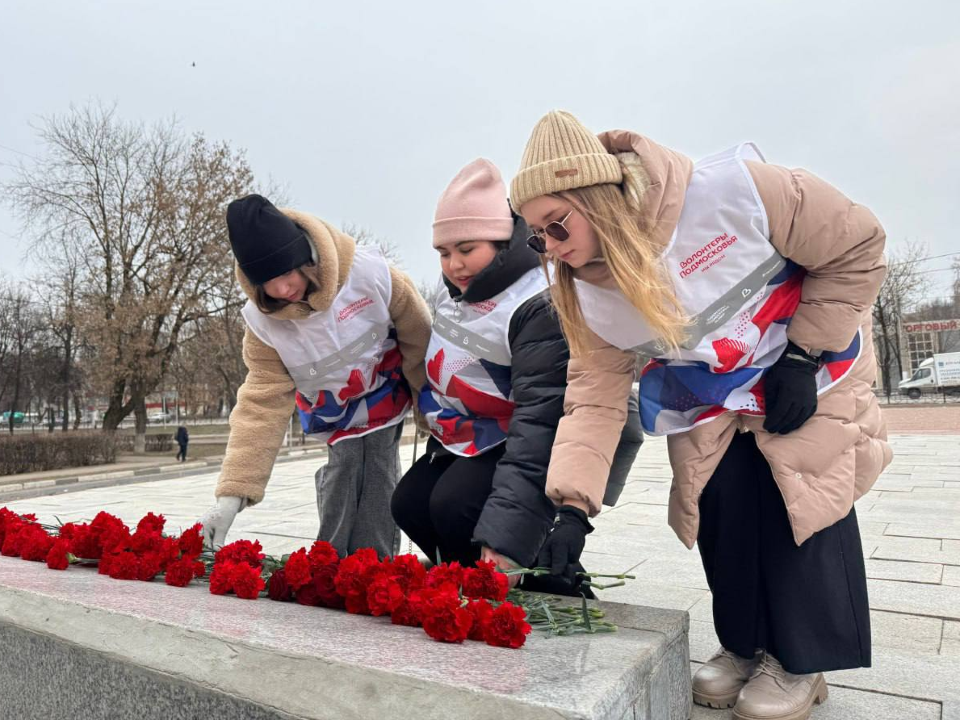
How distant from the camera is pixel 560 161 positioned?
6.11 ft

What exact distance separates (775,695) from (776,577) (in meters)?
0.29

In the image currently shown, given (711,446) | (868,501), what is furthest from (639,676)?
(868,501)

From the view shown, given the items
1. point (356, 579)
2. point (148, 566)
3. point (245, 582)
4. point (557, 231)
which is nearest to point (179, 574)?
point (148, 566)

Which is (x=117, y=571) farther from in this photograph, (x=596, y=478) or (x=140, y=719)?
(x=596, y=478)

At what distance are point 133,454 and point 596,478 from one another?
23950 mm

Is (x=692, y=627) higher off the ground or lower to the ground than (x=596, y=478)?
lower

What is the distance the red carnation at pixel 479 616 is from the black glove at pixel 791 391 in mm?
871

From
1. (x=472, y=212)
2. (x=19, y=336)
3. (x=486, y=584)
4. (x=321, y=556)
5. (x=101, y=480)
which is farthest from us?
(x=19, y=336)

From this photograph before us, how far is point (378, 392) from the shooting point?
10.7 feet

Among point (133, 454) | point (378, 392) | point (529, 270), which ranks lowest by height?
point (133, 454)

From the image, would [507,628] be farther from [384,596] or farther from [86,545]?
[86,545]

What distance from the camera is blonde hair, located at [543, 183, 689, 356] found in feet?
6.03

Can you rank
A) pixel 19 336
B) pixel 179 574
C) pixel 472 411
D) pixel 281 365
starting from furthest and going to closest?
pixel 19 336 → pixel 281 365 → pixel 472 411 → pixel 179 574

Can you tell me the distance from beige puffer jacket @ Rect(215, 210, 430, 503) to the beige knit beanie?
3.62ft
